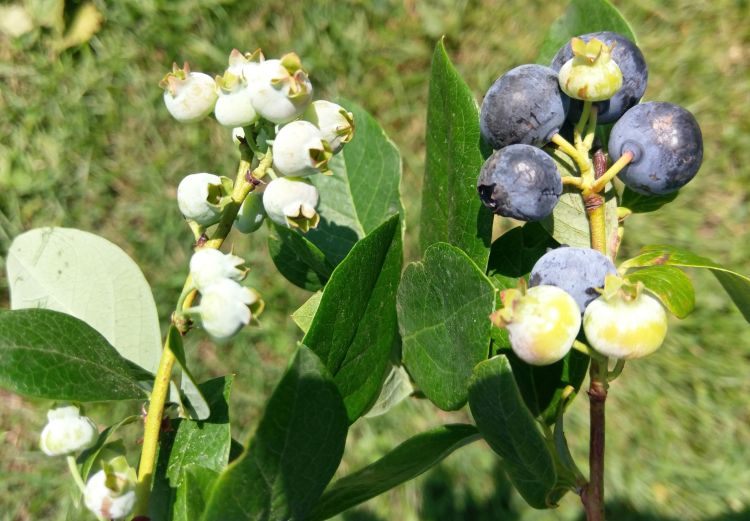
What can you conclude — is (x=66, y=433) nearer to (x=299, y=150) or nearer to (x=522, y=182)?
(x=299, y=150)

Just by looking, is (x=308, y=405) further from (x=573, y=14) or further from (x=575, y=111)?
(x=573, y=14)

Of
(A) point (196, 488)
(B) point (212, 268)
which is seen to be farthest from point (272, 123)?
(A) point (196, 488)

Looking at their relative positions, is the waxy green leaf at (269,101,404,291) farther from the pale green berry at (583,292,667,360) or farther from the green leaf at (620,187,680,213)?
the pale green berry at (583,292,667,360)

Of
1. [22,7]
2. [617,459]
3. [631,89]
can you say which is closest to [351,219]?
[631,89]

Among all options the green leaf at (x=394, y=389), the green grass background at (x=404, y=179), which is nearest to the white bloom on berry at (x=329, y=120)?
the green leaf at (x=394, y=389)

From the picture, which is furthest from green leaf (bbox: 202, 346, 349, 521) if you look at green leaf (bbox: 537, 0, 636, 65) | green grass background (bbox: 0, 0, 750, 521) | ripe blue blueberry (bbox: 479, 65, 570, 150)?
green grass background (bbox: 0, 0, 750, 521)

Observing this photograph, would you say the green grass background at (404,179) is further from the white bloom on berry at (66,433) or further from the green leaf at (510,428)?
the white bloom on berry at (66,433)
